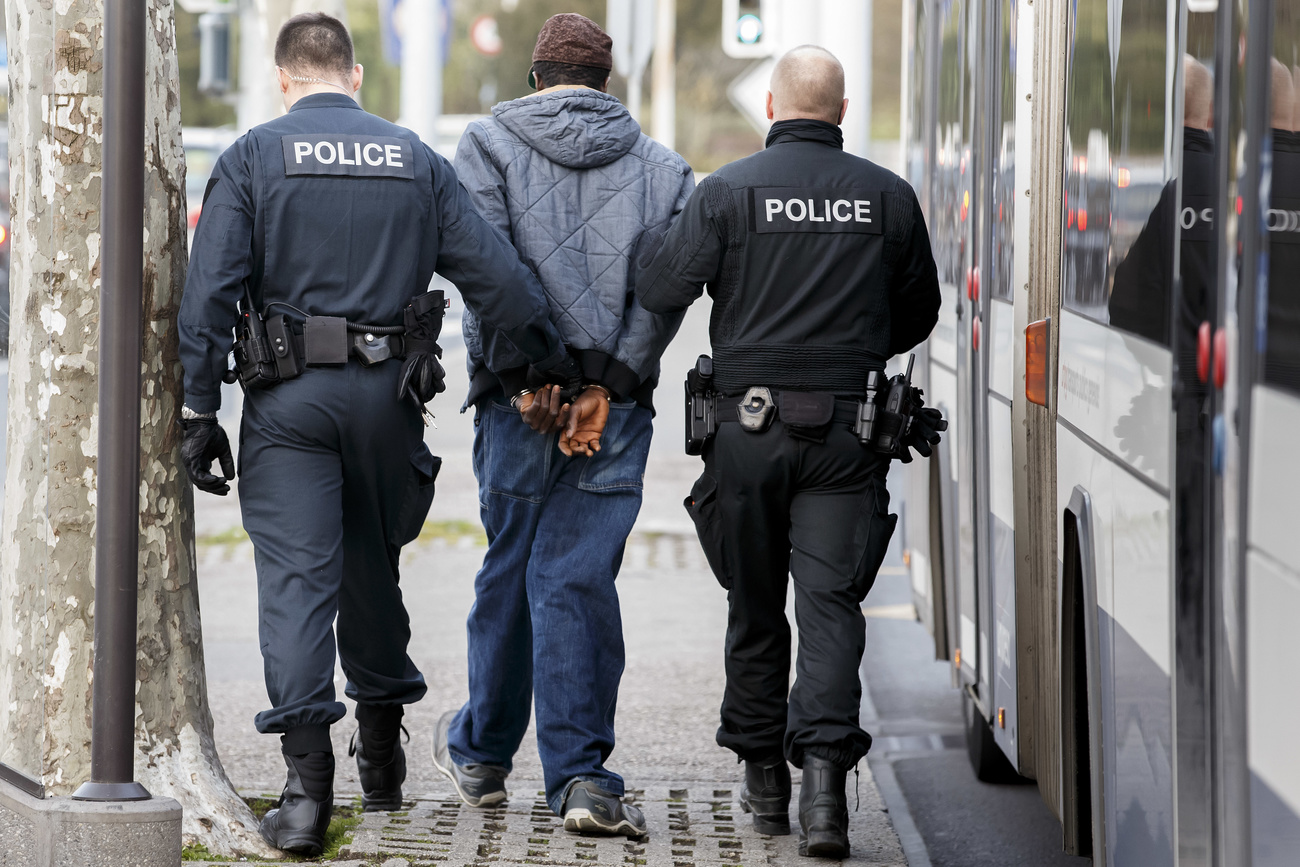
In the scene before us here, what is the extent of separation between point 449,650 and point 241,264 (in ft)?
11.8

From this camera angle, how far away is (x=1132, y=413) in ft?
9.48

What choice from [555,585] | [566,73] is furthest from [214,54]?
[555,585]

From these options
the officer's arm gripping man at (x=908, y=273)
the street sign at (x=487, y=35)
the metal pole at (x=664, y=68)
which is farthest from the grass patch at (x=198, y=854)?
the street sign at (x=487, y=35)

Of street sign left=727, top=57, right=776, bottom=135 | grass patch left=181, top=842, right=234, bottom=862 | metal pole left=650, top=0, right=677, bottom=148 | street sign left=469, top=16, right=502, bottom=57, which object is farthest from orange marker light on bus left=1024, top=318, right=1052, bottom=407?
street sign left=469, top=16, right=502, bottom=57

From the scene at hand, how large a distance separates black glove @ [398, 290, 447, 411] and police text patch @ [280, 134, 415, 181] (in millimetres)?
308

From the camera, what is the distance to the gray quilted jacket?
4363 millimetres

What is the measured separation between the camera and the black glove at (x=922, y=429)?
13.9 feet

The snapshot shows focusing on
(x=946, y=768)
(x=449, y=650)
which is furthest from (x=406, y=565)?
(x=946, y=768)

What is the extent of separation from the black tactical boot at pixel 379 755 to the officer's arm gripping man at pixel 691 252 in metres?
1.28

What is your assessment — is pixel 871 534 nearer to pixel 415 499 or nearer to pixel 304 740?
pixel 415 499

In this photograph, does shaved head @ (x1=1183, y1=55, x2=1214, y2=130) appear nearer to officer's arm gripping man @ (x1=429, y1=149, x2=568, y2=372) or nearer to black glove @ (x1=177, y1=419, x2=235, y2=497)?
officer's arm gripping man @ (x1=429, y1=149, x2=568, y2=372)

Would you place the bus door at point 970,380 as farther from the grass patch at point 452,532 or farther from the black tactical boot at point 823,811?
the grass patch at point 452,532

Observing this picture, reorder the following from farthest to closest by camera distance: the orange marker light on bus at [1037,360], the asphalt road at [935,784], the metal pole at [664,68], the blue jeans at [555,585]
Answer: the metal pole at [664,68] → the asphalt road at [935,784] → the blue jeans at [555,585] → the orange marker light on bus at [1037,360]

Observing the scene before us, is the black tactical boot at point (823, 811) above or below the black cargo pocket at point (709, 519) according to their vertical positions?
below
